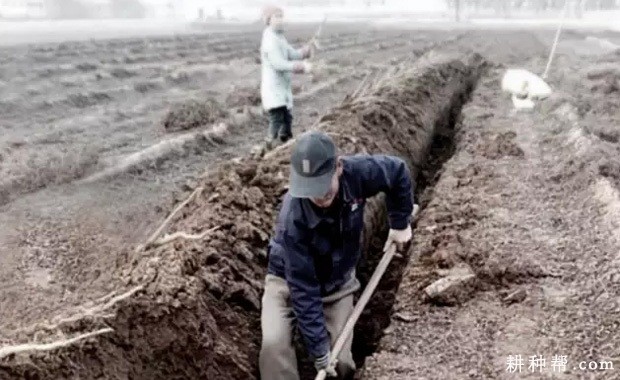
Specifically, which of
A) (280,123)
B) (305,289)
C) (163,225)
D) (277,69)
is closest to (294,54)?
(277,69)

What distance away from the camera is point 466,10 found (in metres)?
64.2

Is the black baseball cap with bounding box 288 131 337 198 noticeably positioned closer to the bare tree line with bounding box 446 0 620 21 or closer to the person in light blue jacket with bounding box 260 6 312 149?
the person in light blue jacket with bounding box 260 6 312 149

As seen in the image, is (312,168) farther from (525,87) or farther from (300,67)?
(525,87)

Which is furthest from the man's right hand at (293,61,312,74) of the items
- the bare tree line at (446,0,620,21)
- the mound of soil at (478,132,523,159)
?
the bare tree line at (446,0,620,21)

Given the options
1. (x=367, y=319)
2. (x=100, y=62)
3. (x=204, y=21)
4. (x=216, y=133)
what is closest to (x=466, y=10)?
(x=204, y=21)

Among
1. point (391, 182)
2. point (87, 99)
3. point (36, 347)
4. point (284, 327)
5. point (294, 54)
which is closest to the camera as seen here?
point (36, 347)

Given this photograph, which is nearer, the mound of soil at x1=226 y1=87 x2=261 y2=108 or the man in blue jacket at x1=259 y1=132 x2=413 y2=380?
the man in blue jacket at x1=259 y1=132 x2=413 y2=380

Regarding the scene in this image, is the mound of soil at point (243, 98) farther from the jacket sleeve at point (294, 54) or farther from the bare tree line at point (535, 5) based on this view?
the bare tree line at point (535, 5)

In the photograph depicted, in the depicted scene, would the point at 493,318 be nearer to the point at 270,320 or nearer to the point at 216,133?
the point at 270,320

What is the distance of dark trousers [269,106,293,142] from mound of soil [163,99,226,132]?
2.57 metres

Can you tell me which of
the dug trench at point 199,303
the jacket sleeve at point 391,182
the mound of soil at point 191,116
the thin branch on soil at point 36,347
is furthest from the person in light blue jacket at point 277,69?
the thin branch on soil at point 36,347

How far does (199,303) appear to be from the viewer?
485cm

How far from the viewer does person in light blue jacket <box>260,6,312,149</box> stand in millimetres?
8828

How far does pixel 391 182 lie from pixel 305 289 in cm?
83
